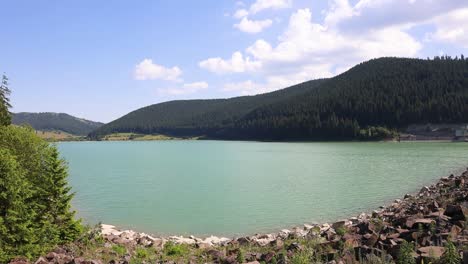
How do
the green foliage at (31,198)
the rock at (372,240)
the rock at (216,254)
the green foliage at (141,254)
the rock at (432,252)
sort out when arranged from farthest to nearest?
the green foliage at (141,254)
the rock at (216,254)
the green foliage at (31,198)
the rock at (372,240)
the rock at (432,252)

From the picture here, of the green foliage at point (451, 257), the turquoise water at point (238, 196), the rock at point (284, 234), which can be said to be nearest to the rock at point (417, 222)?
the green foliage at point (451, 257)

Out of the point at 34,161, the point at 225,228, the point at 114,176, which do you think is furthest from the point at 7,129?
the point at 114,176

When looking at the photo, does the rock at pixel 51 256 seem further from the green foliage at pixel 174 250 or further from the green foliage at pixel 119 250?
the green foliage at pixel 174 250

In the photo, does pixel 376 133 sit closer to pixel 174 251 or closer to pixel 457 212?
pixel 457 212

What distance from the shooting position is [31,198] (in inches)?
690

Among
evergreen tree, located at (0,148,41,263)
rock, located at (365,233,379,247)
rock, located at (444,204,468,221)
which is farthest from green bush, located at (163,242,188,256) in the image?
rock, located at (444,204,468,221)

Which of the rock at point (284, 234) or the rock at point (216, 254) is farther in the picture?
the rock at point (284, 234)

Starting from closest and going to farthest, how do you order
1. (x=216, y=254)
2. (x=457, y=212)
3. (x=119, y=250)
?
1. (x=457, y=212)
2. (x=216, y=254)
3. (x=119, y=250)

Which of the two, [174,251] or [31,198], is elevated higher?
[31,198]

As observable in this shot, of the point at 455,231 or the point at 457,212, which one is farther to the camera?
the point at 457,212

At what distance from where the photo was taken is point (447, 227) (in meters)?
15.2

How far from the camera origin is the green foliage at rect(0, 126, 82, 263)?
15164 millimetres

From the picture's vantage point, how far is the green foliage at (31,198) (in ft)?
49.8

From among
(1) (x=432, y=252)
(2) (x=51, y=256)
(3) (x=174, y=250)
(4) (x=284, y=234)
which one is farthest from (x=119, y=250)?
(1) (x=432, y=252)
